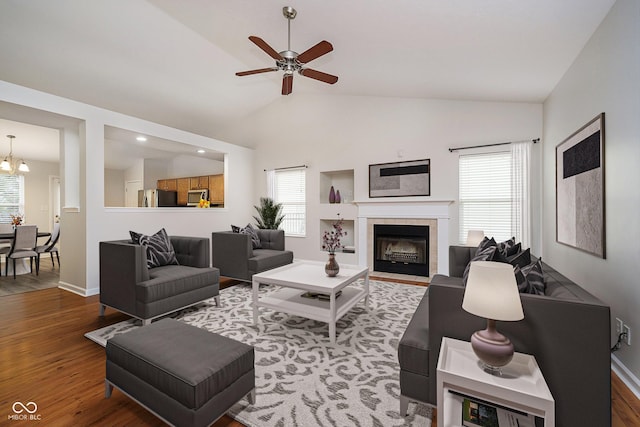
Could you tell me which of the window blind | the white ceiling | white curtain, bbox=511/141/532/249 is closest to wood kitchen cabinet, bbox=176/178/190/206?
the window blind

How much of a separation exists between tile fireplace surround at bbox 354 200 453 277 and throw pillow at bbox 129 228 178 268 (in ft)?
10.3

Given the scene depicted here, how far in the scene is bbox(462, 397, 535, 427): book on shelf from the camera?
1233mm

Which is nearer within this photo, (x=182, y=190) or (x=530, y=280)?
(x=530, y=280)

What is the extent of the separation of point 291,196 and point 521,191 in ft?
13.6

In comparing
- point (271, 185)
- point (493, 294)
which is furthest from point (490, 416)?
point (271, 185)

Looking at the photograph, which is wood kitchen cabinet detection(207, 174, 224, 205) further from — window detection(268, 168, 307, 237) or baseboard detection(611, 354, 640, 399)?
baseboard detection(611, 354, 640, 399)

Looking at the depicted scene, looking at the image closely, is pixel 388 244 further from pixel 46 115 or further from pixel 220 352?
pixel 46 115

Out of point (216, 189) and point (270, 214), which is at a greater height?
point (216, 189)

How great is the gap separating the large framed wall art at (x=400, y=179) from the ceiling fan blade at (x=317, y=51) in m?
2.71

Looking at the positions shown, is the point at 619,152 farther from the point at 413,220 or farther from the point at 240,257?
the point at 240,257

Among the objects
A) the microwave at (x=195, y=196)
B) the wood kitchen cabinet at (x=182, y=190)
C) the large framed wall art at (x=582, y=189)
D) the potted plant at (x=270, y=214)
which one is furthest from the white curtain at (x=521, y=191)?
the wood kitchen cabinet at (x=182, y=190)

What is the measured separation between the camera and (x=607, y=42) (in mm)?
2115

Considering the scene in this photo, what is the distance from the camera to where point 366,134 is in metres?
5.25

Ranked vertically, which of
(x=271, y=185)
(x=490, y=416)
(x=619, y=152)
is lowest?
(x=490, y=416)
